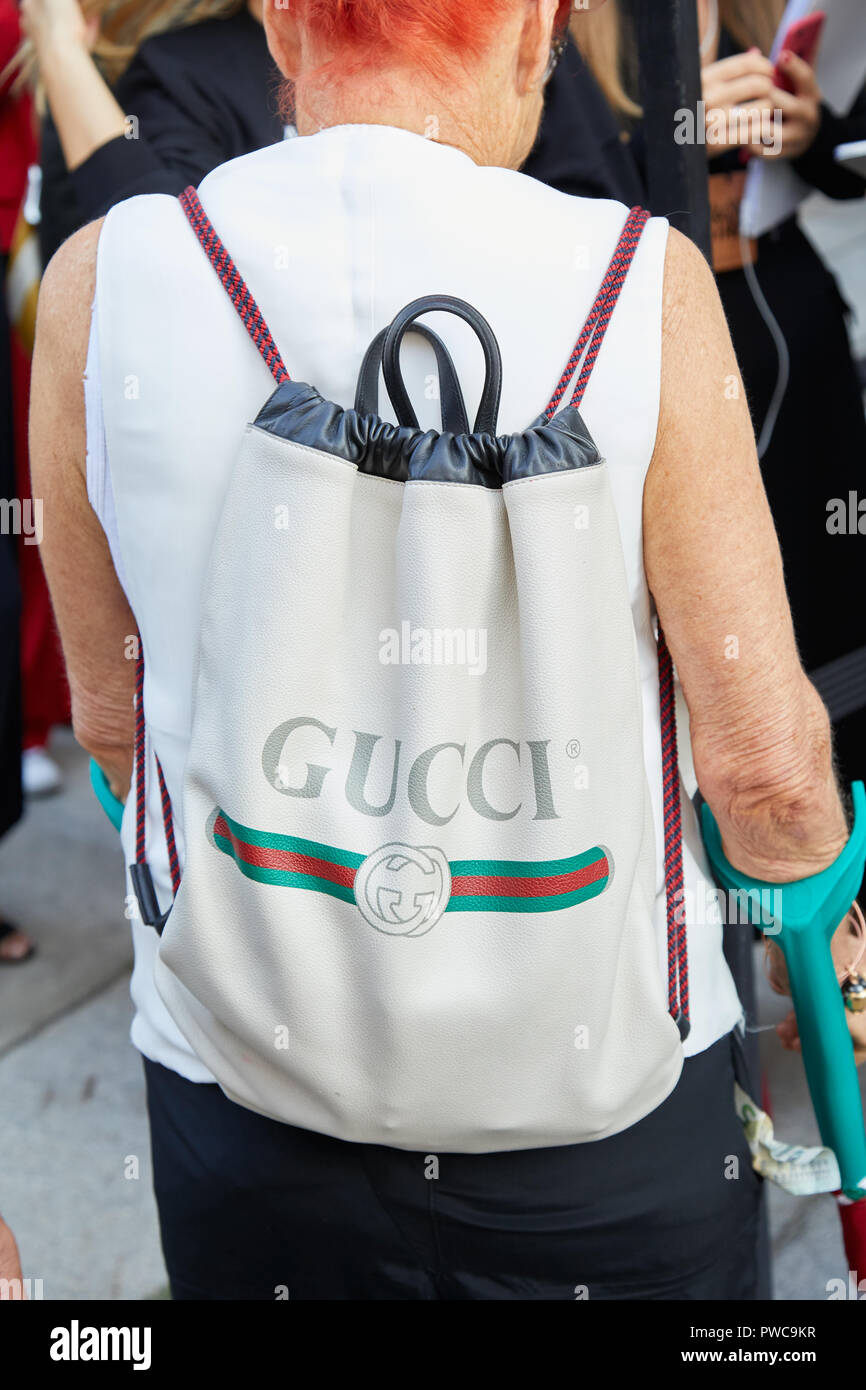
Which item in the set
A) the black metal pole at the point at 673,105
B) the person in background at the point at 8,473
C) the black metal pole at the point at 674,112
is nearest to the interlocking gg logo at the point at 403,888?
the black metal pole at the point at 674,112

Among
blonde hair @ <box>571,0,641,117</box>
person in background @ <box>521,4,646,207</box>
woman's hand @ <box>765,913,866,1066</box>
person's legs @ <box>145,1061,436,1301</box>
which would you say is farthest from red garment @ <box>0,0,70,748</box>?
woman's hand @ <box>765,913,866,1066</box>

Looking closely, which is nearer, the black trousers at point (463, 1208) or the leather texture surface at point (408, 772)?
the leather texture surface at point (408, 772)

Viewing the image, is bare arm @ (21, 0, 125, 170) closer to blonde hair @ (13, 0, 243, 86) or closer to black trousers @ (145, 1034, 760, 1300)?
blonde hair @ (13, 0, 243, 86)

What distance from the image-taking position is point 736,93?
2.11 metres

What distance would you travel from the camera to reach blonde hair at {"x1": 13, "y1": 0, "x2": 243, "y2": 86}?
6.78 feet

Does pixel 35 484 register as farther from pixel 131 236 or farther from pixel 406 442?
pixel 406 442

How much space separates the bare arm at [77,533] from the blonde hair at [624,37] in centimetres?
169

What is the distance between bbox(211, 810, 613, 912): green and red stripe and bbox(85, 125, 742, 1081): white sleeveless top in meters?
0.23

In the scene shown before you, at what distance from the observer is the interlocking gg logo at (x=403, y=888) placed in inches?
Answer: 36.7

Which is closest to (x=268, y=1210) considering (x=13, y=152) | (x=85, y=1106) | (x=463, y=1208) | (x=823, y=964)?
(x=463, y=1208)

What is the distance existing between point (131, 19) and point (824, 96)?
1.26m

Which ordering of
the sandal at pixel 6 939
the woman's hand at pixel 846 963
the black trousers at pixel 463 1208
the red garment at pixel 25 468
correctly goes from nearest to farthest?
1. the black trousers at pixel 463 1208
2. the woman's hand at pixel 846 963
3. the red garment at pixel 25 468
4. the sandal at pixel 6 939

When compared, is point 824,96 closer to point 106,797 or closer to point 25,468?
point 106,797

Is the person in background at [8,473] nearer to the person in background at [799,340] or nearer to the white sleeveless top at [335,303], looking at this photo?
the person in background at [799,340]
